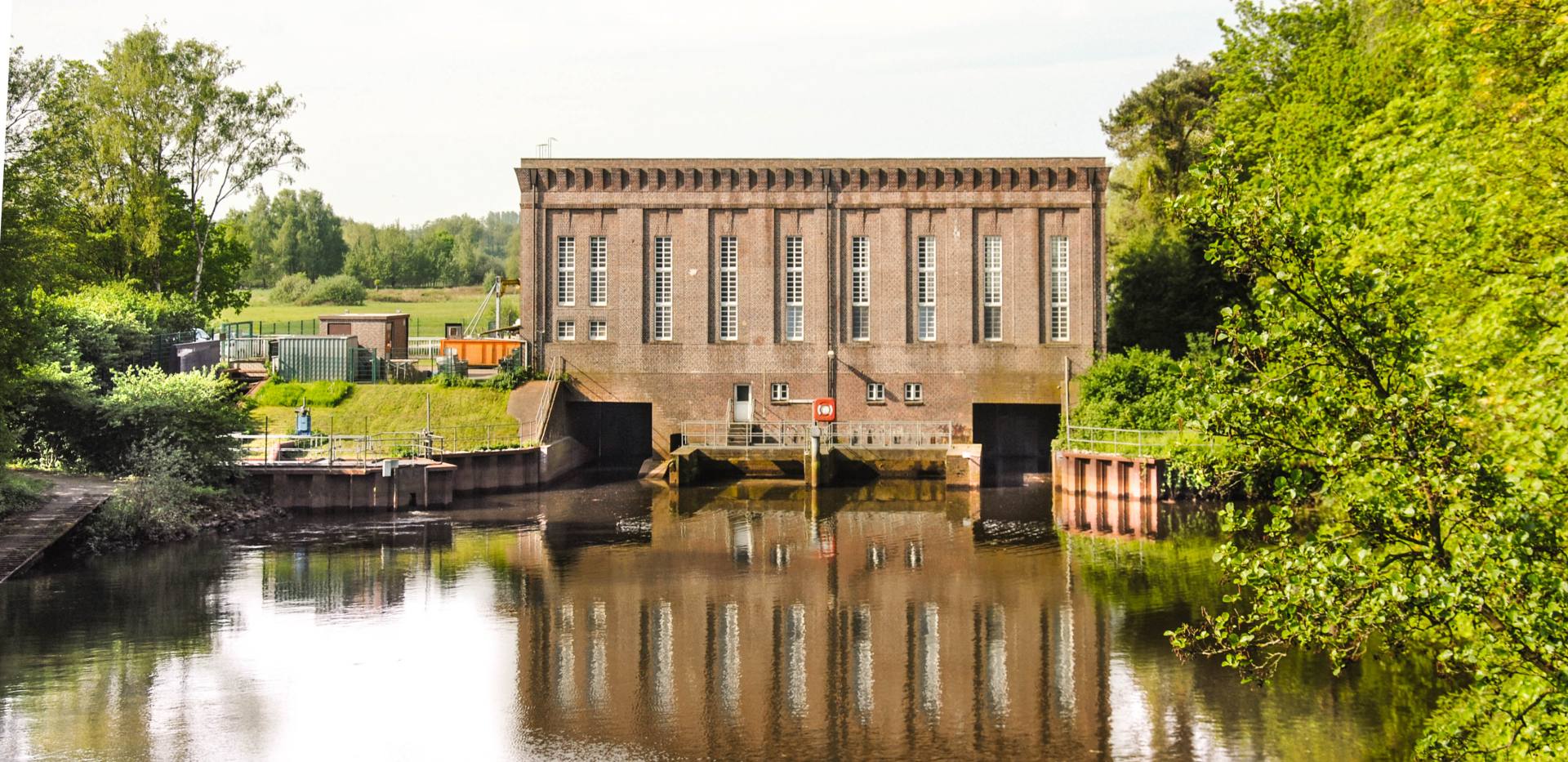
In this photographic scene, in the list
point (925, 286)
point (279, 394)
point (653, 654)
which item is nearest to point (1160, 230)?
point (925, 286)

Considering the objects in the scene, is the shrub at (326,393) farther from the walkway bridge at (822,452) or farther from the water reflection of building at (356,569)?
the water reflection of building at (356,569)

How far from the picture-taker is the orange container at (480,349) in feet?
186

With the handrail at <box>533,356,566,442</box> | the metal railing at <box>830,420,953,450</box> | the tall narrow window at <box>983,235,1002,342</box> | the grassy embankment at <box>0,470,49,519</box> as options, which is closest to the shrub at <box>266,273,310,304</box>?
the handrail at <box>533,356,566,442</box>

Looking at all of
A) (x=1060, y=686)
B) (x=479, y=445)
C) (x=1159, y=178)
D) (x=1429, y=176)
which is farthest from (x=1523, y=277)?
(x=1159, y=178)

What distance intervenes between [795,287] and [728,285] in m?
2.54

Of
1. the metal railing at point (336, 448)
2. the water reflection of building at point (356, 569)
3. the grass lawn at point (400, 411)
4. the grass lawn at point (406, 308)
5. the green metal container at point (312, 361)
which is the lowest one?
the water reflection of building at point (356, 569)

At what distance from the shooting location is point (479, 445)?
48.1 meters

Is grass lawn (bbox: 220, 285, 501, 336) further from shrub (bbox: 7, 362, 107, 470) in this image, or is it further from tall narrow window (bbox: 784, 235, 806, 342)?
shrub (bbox: 7, 362, 107, 470)

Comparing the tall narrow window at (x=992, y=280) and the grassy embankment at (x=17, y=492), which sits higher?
the tall narrow window at (x=992, y=280)

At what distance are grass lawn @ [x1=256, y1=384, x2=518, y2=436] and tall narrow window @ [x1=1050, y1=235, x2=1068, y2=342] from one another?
2019 cm

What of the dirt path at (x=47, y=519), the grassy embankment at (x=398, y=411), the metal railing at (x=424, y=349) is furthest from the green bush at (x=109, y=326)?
the metal railing at (x=424, y=349)

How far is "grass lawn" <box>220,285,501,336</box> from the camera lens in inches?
4102

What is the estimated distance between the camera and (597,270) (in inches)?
2183

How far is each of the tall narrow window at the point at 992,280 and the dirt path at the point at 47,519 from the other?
101 ft
